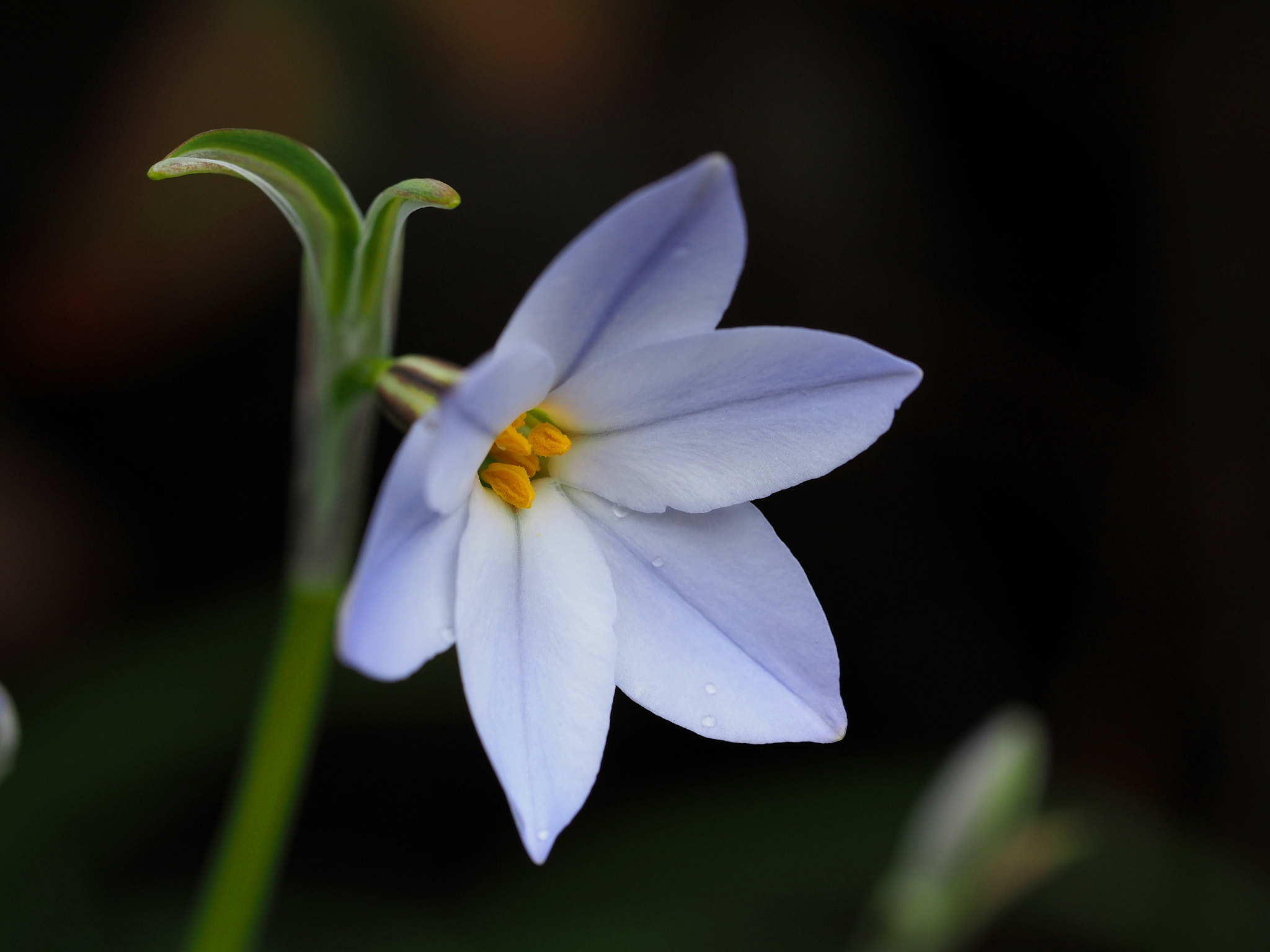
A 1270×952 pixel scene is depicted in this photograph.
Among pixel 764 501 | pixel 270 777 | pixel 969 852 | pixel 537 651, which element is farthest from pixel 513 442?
pixel 764 501

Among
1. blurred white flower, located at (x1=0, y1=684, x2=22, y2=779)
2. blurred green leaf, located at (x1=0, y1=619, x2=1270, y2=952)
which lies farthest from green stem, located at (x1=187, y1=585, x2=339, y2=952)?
blurred green leaf, located at (x1=0, y1=619, x2=1270, y2=952)

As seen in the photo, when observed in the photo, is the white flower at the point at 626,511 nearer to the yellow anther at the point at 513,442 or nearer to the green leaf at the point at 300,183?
the yellow anther at the point at 513,442

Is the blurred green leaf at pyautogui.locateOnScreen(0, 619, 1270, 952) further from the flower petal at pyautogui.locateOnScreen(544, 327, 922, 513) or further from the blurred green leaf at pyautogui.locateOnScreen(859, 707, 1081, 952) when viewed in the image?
the flower petal at pyautogui.locateOnScreen(544, 327, 922, 513)

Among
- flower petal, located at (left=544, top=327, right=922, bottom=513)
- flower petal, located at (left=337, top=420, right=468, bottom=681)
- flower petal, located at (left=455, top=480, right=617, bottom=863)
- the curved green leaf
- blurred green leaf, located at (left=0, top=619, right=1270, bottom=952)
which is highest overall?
the curved green leaf

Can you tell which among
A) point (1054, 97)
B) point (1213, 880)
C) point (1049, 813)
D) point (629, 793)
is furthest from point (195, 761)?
point (1054, 97)

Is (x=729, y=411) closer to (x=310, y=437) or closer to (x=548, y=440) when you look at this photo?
(x=548, y=440)

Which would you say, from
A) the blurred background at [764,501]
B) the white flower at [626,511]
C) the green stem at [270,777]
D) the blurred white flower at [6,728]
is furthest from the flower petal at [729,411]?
the blurred background at [764,501]

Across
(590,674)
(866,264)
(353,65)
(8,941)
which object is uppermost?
(353,65)

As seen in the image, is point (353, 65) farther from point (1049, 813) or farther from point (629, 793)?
point (1049, 813)
